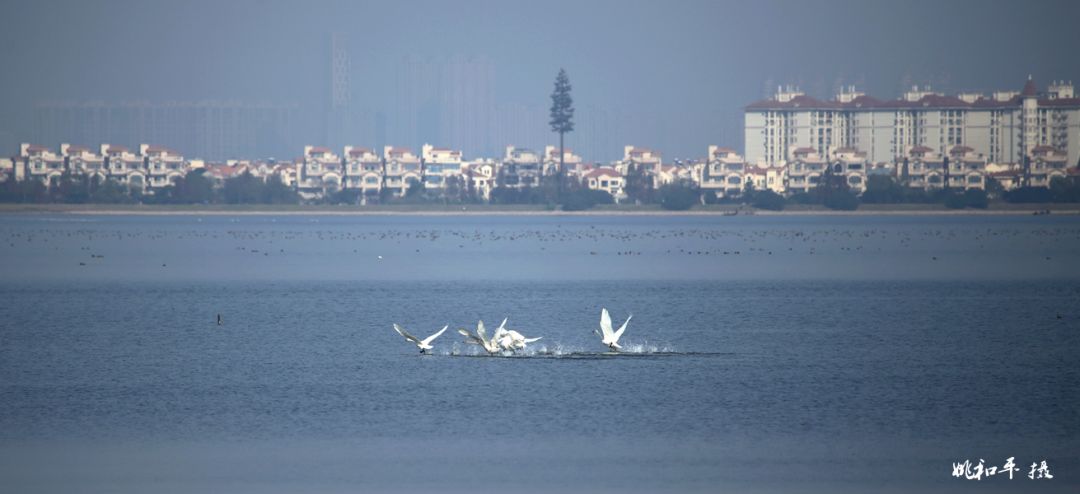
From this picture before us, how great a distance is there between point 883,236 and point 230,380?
81732 millimetres

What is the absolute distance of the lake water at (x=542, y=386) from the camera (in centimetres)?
1903

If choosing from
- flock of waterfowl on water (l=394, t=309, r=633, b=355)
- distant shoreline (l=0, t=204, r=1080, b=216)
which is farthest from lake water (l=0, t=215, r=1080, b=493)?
distant shoreline (l=0, t=204, r=1080, b=216)

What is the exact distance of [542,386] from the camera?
25828 millimetres

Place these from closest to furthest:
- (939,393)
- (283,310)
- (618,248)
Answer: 1. (939,393)
2. (283,310)
3. (618,248)

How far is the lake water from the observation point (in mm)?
19031

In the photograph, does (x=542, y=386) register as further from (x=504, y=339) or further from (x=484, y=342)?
(x=504, y=339)

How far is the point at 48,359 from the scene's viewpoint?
30281 millimetres

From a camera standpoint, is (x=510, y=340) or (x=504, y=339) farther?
(x=504, y=339)

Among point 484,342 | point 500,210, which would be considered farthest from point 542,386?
point 500,210

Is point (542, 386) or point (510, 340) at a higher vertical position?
point (510, 340)

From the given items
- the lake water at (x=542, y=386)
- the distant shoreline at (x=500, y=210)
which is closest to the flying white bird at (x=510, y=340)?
the lake water at (x=542, y=386)

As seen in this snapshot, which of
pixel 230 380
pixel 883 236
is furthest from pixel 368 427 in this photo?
pixel 883 236

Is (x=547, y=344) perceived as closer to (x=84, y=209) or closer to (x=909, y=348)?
(x=909, y=348)

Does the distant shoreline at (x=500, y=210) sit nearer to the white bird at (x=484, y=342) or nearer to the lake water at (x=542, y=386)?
the lake water at (x=542, y=386)
